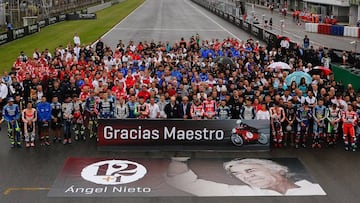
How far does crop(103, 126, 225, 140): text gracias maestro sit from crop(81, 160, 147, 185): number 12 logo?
120cm

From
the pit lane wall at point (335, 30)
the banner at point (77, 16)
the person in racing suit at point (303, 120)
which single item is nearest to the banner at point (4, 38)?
the banner at point (77, 16)

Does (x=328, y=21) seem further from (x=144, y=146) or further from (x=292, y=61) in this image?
(x=144, y=146)

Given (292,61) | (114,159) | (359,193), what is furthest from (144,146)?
(292,61)

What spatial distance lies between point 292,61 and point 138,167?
1259 cm

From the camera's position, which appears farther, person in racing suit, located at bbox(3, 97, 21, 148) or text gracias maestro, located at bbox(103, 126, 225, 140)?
person in racing suit, located at bbox(3, 97, 21, 148)

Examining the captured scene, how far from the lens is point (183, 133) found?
1581cm

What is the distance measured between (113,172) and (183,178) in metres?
2.16

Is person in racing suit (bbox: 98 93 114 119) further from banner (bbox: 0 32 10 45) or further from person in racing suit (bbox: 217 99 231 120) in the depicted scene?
banner (bbox: 0 32 10 45)

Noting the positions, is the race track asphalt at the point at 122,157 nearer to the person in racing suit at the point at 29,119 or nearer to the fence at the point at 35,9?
the person in racing suit at the point at 29,119

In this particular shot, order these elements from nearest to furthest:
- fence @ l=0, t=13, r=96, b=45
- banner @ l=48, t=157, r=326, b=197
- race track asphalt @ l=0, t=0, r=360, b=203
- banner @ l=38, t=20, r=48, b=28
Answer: race track asphalt @ l=0, t=0, r=360, b=203 < banner @ l=48, t=157, r=326, b=197 < fence @ l=0, t=13, r=96, b=45 < banner @ l=38, t=20, r=48, b=28

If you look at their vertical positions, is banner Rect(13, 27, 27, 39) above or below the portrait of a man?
above

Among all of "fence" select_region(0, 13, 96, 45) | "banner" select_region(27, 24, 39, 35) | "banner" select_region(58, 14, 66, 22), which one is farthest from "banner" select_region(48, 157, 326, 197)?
"banner" select_region(58, 14, 66, 22)

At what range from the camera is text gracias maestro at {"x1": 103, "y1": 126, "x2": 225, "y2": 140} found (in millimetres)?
15734

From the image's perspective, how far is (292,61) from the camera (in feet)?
78.4
